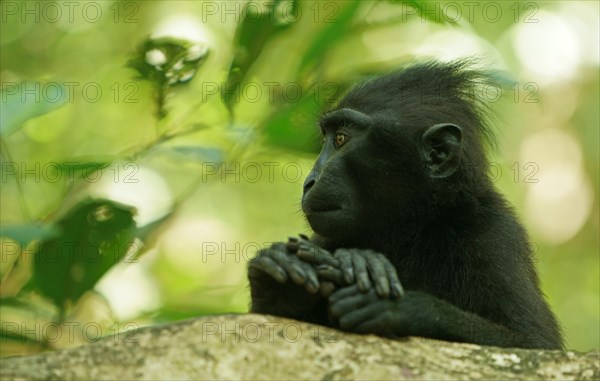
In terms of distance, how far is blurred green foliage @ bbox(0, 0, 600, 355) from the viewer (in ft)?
12.2

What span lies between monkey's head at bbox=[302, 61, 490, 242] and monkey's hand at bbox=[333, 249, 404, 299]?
0.81 meters

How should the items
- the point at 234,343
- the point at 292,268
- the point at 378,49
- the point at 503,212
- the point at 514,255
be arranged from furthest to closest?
the point at 378,49 < the point at 503,212 < the point at 514,255 < the point at 292,268 < the point at 234,343

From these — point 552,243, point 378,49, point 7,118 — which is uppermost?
point 378,49

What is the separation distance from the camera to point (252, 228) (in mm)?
14773

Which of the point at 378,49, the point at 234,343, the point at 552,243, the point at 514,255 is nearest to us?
the point at 234,343

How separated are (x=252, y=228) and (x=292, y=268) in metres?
10.8

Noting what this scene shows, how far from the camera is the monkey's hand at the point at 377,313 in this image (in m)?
3.72

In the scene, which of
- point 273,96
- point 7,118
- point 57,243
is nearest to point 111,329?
point 57,243

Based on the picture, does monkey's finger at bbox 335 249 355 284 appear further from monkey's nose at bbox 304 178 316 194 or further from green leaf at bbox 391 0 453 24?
green leaf at bbox 391 0 453 24

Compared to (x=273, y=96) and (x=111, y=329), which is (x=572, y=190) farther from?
(x=111, y=329)

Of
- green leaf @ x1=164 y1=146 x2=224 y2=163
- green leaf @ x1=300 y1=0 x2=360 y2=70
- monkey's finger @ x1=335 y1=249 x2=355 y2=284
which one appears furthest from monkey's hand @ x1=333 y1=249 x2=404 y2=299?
green leaf @ x1=300 y1=0 x2=360 y2=70

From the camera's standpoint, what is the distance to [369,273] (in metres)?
3.99

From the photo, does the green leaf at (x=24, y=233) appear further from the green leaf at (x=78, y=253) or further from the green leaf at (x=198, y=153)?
the green leaf at (x=198, y=153)

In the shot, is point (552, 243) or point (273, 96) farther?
point (552, 243)
